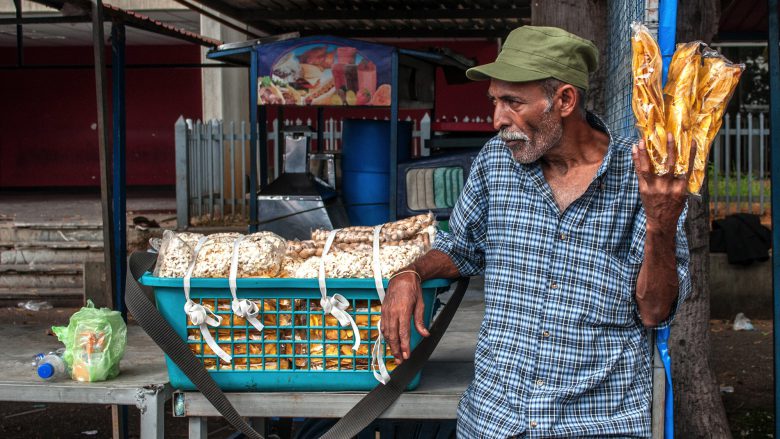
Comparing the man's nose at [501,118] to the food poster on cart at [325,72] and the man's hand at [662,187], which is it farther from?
the food poster on cart at [325,72]

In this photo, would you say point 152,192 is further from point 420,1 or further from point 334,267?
point 334,267

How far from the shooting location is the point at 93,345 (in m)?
2.57

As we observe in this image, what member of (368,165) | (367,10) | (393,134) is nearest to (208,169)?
(367,10)

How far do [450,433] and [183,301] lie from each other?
3.54ft

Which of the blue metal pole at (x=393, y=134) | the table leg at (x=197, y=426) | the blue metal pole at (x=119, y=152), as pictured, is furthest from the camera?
the blue metal pole at (x=393, y=134)

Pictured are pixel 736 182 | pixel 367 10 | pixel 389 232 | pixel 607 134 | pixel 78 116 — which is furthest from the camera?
pixel 78 116

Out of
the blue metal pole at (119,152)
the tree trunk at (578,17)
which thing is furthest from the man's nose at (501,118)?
the blue metal pole at (119,152)

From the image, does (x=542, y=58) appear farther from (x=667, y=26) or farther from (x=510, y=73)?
(x=667, y=26)

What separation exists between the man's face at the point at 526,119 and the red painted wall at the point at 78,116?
15160 mm

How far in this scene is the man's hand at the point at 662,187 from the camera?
186 cm

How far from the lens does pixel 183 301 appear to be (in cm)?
240

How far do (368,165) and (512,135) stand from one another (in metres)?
4.48

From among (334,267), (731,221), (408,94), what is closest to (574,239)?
(334,267)

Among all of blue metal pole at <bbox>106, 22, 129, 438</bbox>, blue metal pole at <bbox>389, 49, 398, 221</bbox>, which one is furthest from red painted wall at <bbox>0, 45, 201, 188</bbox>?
blue metal pole at <bbox>106, 22, 129, 438</bbox>
